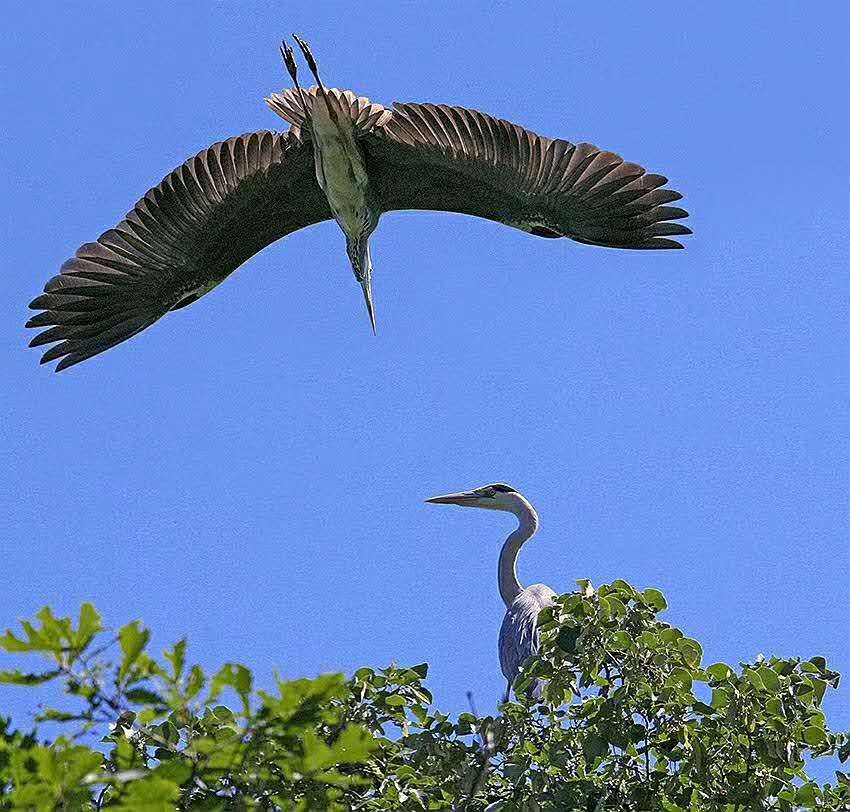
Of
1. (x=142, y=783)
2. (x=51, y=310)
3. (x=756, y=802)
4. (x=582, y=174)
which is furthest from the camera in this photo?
(x=51, y=310)

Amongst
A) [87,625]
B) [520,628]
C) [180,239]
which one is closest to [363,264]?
[180,239]

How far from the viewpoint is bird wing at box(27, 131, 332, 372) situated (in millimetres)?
9891

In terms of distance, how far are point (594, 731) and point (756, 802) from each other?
605 millimetres

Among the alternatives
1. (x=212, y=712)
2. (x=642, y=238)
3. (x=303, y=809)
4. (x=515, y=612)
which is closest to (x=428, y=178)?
(x=642, y=238)

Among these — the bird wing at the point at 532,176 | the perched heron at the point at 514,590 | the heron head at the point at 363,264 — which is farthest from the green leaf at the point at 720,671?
the heron head at the point at 363,264

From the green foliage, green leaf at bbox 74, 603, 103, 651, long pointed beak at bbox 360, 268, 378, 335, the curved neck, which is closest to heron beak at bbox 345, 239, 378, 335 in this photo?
long pointed beak at bbox 360, 268, 378, 335

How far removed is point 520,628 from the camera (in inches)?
403

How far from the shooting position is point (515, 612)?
10469 mm

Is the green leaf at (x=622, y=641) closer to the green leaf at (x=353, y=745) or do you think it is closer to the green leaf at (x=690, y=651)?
the green leaf at (x=690, y=651)

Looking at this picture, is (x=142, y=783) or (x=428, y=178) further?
(x=428, y=178)

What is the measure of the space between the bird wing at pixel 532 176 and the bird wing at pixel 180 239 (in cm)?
81

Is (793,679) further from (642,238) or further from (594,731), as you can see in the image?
(642,238)

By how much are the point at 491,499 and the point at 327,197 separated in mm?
4208

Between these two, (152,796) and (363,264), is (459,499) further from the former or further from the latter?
(152,796)
